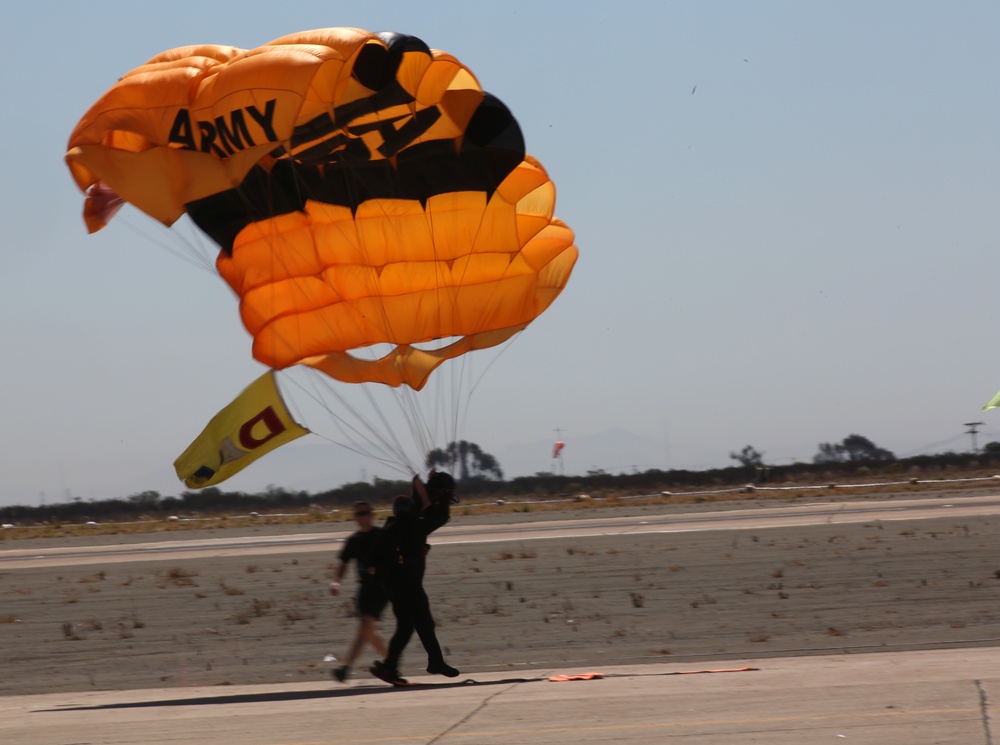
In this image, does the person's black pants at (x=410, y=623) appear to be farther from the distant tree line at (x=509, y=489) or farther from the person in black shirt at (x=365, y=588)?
the distant tree line at (x=509, y=489)

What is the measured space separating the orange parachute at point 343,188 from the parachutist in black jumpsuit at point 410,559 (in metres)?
2.93

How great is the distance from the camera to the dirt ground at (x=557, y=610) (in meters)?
12.1

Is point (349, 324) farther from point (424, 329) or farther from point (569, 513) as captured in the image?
point (569, 513)

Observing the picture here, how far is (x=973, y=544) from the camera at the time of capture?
19.1 metres

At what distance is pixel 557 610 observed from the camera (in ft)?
48.9

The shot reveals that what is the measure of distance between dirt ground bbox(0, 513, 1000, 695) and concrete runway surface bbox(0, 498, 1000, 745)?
117 centimetres

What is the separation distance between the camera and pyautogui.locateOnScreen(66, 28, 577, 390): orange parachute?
10531 mm

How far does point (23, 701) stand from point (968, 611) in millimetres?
10403

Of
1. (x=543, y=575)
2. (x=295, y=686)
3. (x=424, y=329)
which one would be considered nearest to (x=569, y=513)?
(x=543, y=575)

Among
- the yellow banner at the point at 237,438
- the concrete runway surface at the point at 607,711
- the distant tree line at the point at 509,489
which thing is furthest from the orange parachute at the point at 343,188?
the distant tree line at the point at 509,489

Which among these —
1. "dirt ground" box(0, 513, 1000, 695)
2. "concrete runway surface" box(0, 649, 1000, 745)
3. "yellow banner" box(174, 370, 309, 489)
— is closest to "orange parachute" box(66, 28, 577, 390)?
"yellow banner" box(174, 370, 309, 489)

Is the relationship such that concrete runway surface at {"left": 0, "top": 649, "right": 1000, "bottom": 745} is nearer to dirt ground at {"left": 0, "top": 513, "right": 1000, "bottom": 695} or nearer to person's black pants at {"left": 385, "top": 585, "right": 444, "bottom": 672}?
person's black pants at {"left": 385, "top": 585, "right": 444, "bottom": 672}

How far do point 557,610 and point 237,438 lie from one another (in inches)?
199

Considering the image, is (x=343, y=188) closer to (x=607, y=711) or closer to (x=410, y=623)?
(x=410, y=623)
